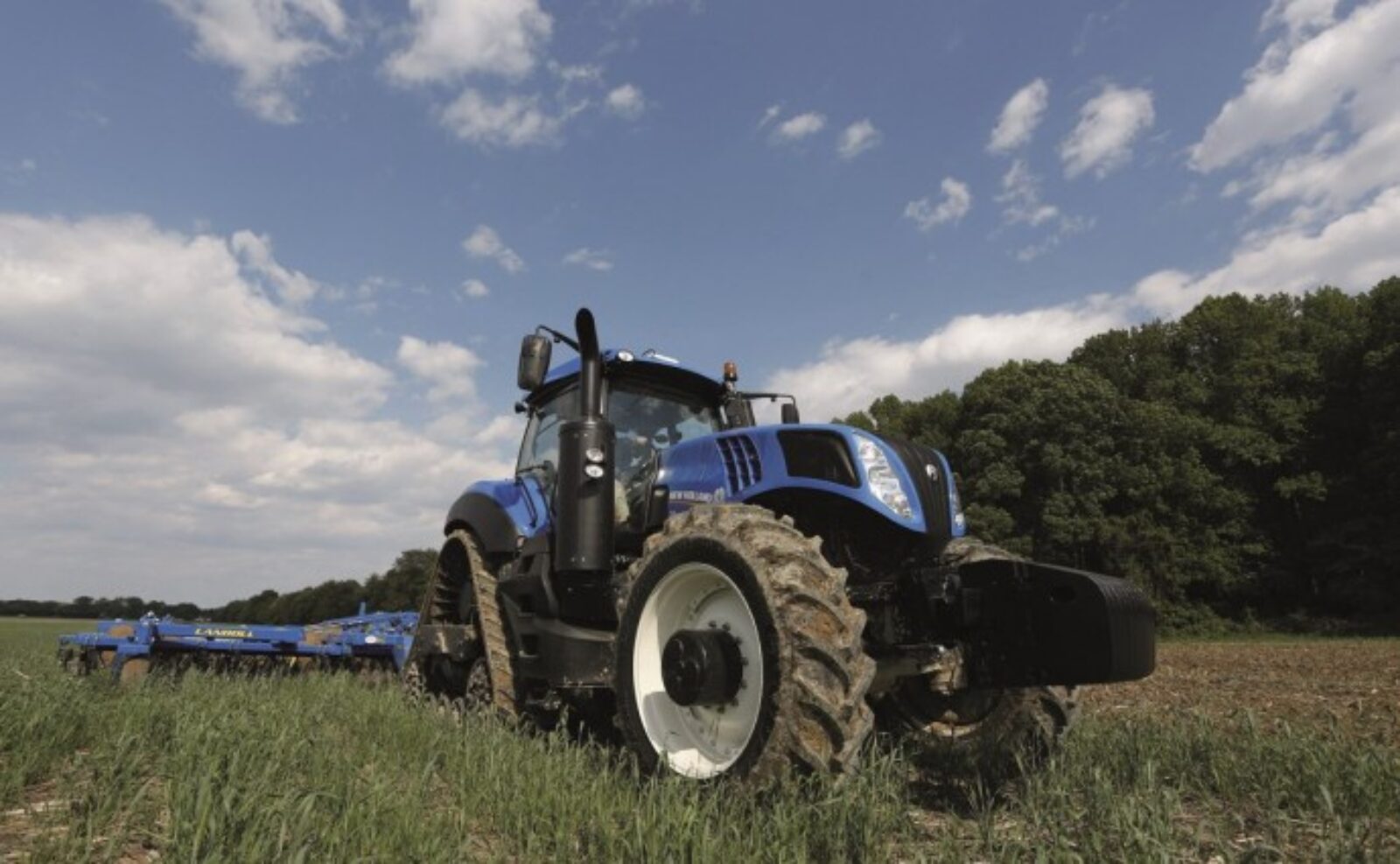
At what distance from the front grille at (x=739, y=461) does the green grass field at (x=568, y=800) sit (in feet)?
4.98

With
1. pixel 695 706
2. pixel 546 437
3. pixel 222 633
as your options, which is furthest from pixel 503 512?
pixel 222 633

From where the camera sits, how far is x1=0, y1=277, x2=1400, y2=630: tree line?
1362 inches

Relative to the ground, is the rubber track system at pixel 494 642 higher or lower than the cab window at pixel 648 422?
lower

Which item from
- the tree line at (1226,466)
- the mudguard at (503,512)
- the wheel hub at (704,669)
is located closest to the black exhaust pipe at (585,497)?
the mudguard at (503,512)

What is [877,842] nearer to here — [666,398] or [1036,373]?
[666,398]

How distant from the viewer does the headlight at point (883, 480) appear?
4164 millimetres

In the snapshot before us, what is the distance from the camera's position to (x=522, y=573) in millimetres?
5852

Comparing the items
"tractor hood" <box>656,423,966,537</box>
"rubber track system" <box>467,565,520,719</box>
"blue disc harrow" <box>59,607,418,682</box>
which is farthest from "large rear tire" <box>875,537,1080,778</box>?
"blue disc harrow" <box>59,607,418,682</box>

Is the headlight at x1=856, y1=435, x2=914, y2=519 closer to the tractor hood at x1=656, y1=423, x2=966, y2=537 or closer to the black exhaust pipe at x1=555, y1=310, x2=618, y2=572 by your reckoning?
the tractor hood at x1=656, y1=423, x2=966, y2=537

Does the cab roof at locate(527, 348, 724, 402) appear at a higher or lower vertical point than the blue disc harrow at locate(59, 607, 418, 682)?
higher

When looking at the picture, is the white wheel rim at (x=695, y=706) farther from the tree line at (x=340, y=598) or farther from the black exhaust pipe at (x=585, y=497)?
the tree line at (x=340, y=598)

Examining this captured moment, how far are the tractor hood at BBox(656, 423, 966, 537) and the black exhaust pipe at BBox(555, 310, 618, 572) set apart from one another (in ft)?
1.63

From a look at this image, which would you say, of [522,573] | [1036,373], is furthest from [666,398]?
[1036,373]

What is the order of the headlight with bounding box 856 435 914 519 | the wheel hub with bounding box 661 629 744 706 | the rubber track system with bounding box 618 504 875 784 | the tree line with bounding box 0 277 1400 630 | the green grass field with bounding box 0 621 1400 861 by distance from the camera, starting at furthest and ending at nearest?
the tree line with bounding box 0 277 1400 630, the headlight with bounding box 856 435 914 519, the wheel hub with bounding box 661 629 744 706, the rubber track system with bounding box 618 504 875 784, the green grass field with bounding box 0 621 1400 861
